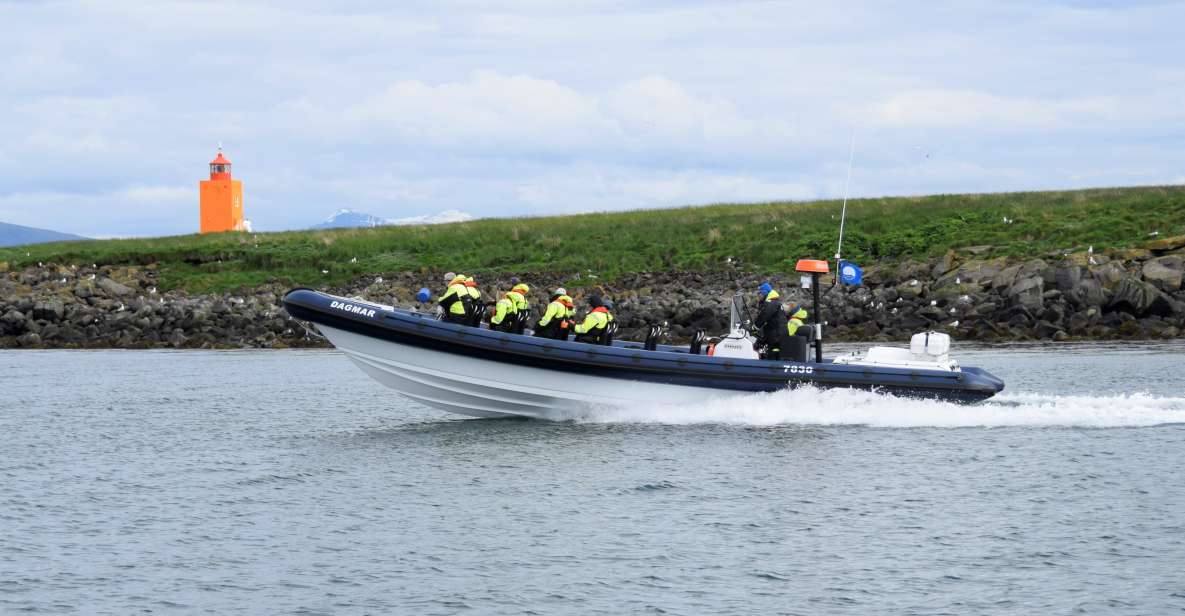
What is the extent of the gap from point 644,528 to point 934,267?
1119 inches

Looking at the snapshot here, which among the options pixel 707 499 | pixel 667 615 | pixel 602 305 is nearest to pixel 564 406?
pixel 602 305

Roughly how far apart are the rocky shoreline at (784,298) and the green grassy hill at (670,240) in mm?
1643

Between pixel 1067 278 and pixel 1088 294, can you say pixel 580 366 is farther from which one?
pixel 1067 278

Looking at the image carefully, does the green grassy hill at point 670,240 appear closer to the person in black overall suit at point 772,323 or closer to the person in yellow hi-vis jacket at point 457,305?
the person in black overall suit at point 772,323

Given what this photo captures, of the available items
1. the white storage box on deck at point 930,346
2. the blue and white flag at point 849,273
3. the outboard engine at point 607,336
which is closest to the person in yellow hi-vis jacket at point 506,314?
the outboard engine at point 607,336

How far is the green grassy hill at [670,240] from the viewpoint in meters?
43.4

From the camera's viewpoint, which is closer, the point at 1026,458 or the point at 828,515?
the point at 828,515

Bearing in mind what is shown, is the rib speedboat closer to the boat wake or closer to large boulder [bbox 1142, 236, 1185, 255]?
the boat wake

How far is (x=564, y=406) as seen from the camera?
19078 millimetres

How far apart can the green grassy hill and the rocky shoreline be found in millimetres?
1643

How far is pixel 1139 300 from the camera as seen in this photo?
33781 mm

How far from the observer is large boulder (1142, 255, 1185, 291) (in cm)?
3506

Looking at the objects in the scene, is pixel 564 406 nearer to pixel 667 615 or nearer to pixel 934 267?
pixel 667 615

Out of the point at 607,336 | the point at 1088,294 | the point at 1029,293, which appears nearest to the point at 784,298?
the point at 1029,293
